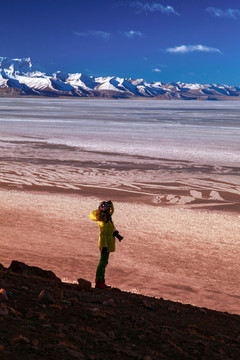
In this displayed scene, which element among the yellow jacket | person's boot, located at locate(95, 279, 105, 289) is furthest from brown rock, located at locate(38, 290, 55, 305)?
person's boot, located at locate(95, 279, 105, 289)

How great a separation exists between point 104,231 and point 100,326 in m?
2.40

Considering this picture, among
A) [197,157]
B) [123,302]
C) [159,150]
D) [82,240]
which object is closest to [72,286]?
[123,302]

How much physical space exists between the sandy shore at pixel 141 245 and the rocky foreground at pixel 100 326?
1.83 m

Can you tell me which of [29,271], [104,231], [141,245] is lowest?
[141,245]

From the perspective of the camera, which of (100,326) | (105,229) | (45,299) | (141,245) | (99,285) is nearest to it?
(100,326)

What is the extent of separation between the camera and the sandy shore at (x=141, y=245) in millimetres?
9164

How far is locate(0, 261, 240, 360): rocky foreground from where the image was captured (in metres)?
4.67

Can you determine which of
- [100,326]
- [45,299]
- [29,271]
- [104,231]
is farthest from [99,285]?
[100,326]

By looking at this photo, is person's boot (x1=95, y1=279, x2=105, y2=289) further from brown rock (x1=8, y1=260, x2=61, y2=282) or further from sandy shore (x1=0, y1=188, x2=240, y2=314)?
sandy shore (x1=0, y1=188, x2=240, y2=314)

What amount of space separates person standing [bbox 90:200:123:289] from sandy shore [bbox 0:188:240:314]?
1251 mm

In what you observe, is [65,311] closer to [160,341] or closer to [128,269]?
[160,341]

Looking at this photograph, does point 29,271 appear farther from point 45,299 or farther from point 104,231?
point 45,299

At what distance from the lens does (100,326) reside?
5.46m

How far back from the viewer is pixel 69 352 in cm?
455
